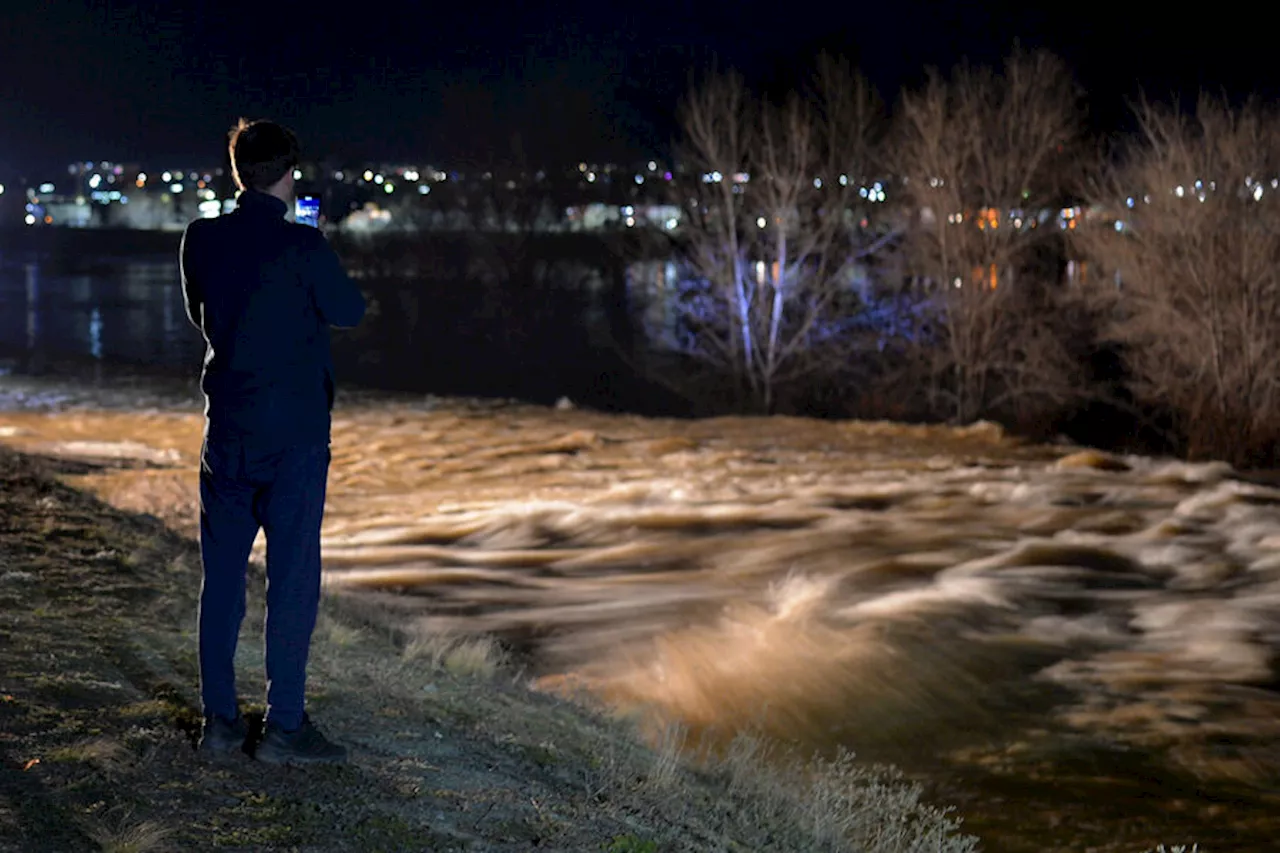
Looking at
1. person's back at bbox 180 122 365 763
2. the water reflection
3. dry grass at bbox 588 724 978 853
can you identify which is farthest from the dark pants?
the water reflection

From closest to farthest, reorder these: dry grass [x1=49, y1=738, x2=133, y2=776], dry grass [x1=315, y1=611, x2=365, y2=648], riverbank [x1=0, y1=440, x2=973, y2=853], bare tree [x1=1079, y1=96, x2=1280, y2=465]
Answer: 1. riverbank [x1=0, y1=440, x2=973, y2=853]
2. dry grass [x1=49, y1=738, x2=133, y2=776]
3. dry grass [x1=315, y1=611, x2=365, y2=648]
4. bare tree [x1=1079, y1=96, x2=1280, y2=465]

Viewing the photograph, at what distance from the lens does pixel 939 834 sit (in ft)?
24.0

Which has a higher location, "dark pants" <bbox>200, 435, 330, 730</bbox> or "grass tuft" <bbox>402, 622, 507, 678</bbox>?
"dark pants" <bbox>200, 435, 330, 730</bbox>

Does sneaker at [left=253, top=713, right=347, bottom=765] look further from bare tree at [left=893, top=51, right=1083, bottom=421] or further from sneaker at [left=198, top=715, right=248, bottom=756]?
bare tree at [left=893, top=51, right=1083, bottom=421]

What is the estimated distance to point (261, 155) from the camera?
538 cm

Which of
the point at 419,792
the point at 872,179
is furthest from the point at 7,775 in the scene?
the point at 872,179

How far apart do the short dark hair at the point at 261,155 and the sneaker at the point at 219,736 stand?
1994mm

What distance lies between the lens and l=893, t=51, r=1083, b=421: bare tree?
3772 cm

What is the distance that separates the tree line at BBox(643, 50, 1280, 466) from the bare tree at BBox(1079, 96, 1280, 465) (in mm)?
49

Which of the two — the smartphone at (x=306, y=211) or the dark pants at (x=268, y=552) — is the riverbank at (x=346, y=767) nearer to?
the dark pants at (x=268, y=552)

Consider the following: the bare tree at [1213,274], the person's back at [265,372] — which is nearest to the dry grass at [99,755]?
the person's back at [265,372]

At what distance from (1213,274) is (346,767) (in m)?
31.0

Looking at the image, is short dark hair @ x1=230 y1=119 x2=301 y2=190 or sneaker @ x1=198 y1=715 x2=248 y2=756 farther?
sneaker @ x1=198 y1=715 x2=248 y2=756

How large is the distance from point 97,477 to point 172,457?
4.14 meters
